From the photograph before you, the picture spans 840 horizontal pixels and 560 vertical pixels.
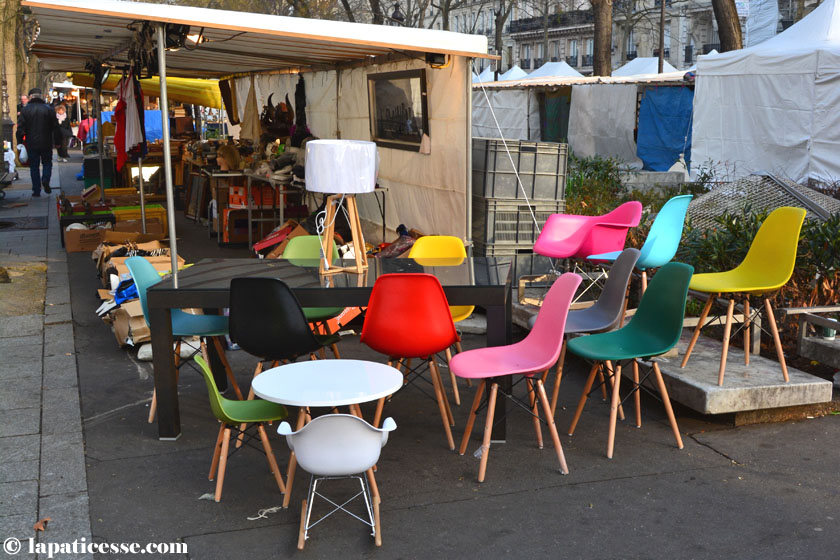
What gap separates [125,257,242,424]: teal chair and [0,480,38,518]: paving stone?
96 centimetres

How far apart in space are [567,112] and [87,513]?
18986mm

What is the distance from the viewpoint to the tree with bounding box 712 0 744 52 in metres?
15.4

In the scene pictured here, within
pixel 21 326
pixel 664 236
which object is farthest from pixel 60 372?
pixel 664 236

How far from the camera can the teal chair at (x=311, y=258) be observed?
5.94 metres

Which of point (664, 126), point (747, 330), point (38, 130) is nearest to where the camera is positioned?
point (747, 330)


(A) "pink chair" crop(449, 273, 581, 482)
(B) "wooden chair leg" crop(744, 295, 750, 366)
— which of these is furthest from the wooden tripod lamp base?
(B) "wooden chair leg" crop(744, 295, 750, 366)

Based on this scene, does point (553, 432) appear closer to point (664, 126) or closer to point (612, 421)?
point (612, 421)

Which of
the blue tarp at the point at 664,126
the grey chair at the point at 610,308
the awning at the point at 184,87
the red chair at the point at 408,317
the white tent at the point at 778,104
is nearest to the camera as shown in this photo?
the red chair at the point at 408,317

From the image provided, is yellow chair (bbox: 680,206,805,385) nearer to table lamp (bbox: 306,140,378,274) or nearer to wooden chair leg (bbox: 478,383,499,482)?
wooden chair leg (bbox: 478,383,499,482)

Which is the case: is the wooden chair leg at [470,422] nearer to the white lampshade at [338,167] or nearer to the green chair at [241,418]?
the green chair at [241,418]

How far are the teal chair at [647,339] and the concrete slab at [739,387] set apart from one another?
0.71 feet

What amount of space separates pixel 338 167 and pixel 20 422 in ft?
8.26

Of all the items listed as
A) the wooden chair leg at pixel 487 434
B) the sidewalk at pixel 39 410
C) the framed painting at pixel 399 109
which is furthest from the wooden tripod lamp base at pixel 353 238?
the framed painting at pixel 399 109

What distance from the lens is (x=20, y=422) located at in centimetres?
546
